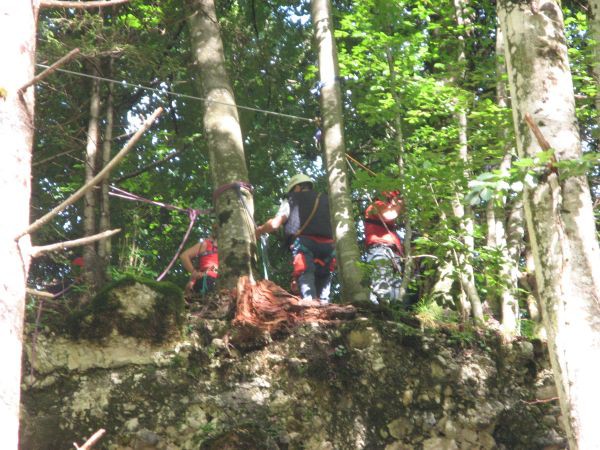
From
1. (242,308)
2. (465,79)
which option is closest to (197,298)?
(242,308)

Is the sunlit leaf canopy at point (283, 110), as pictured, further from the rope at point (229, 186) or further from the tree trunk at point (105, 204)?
the rope at point (229, 186)

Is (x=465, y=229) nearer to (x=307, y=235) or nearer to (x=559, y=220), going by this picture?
(x=307, y=235)

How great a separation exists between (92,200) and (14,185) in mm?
6473

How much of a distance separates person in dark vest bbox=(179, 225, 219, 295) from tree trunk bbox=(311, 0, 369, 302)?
61.2 inches

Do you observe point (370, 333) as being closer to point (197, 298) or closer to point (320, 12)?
point (197, 298)

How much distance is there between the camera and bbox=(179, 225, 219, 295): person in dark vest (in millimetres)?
9430

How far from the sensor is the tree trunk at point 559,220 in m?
4.54

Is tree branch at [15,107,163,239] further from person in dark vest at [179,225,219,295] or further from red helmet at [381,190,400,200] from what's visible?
person in dark vest at [179,225,219,295]

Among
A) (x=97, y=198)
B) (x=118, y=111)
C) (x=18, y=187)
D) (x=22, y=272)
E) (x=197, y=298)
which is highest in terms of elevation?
(x=118, y=111)

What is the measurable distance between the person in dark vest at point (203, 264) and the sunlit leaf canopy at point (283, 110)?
18.6 inches

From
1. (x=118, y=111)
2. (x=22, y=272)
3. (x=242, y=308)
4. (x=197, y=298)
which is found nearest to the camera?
(x=22, y=272)

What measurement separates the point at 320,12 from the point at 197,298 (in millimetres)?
3469

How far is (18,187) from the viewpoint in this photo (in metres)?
3.05

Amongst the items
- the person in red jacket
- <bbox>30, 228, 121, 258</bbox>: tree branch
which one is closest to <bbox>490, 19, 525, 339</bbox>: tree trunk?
the person in red jacket
